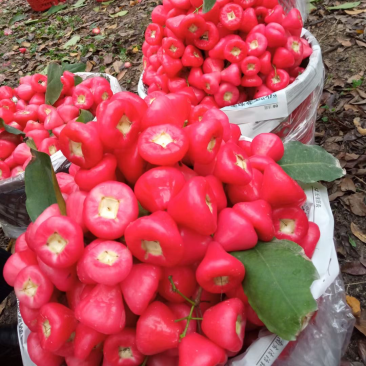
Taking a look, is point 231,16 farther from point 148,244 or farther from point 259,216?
point 148,244

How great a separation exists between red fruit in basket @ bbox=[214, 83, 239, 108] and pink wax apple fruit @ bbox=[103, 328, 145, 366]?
38.0 inches

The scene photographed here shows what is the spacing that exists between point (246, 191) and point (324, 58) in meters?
1.94

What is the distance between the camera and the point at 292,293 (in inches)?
25.5

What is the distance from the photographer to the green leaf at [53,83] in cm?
163

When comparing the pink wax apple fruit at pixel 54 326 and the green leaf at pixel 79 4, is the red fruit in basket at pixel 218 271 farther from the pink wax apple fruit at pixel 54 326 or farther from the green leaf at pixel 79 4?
the green leaf at pixel 79 4

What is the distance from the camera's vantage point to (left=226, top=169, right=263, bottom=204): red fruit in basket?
77 cm

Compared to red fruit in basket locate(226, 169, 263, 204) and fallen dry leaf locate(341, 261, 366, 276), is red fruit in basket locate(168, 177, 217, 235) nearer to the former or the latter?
red fruit in basket locate(226, 169, 263, 204)

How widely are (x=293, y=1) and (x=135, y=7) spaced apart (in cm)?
236

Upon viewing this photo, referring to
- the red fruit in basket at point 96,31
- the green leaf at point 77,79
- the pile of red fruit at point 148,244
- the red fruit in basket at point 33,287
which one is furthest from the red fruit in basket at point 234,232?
the red fruit in basket at point 96,31

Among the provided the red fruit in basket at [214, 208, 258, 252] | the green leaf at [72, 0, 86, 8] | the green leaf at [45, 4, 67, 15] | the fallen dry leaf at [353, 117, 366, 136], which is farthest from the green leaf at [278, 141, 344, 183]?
the green leaf at [45, 4, 67, 15]

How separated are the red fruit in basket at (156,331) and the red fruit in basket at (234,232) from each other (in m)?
0.17

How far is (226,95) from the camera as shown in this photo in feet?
4.64

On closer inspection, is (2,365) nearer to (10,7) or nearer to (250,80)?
(250,80)

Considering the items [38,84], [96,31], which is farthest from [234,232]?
[96,31]
